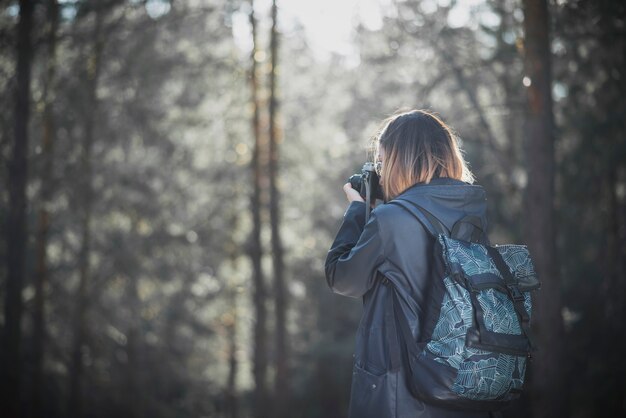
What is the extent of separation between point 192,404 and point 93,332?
7.43m

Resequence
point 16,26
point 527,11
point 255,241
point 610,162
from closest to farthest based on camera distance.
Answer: point 527,11 → point 16,26 → point 610,162 → point 255,241

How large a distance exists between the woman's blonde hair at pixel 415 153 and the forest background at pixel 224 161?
556cm

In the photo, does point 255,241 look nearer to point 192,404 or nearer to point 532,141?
point 532,141

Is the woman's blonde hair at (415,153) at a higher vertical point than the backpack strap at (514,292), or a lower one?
higher

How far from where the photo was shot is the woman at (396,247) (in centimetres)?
264

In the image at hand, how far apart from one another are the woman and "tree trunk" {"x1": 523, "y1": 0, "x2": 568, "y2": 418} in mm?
4605

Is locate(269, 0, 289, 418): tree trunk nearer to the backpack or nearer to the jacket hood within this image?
the jacket hood

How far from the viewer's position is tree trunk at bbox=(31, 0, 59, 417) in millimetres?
11297

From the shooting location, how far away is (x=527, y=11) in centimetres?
702

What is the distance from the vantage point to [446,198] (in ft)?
8.99

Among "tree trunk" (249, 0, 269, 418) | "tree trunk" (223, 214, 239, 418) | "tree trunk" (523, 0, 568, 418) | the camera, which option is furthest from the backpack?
"tree trunk" (223, 214, 239, 418)

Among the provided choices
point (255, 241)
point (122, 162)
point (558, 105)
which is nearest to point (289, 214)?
point (255, 241)

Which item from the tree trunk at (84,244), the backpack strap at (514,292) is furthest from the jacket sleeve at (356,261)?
the tree trunk at (84,244)

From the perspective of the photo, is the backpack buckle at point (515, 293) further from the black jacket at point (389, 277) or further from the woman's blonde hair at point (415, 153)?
the woman's blonde hair at point (415, 153)
